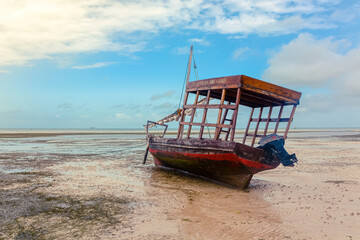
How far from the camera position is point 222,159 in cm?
914

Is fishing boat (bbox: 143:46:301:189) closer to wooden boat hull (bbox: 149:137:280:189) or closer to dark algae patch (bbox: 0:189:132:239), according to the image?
wooden boat hull (bbox: 149:137:280:189)

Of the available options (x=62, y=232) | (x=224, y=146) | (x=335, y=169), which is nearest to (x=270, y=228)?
(x=224, y=146)

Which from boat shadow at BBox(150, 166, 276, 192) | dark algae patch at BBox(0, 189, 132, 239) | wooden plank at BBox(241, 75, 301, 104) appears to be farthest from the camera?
boat shadow at BBox(150, 166, 276, 192)

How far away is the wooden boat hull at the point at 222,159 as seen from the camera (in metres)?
8.84

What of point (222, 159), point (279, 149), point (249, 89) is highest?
point (249, 89)

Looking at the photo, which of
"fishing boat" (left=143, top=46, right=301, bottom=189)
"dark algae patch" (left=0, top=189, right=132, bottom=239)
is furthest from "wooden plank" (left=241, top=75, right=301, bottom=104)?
"dark algae patch" (left=0, top=189, right=132, bottom=239)

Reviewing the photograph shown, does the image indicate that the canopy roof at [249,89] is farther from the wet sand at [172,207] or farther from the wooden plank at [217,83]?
the wet sand at [172,207]

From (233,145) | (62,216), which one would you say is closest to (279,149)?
(233,145)

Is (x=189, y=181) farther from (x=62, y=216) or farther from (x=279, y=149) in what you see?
(x=62, y=216)

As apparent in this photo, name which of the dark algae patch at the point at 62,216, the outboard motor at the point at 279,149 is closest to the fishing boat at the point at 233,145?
the outboard motor at the point at 279,149

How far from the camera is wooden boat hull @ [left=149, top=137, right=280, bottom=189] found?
8.84 meters

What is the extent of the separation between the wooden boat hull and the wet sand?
0.45 meters

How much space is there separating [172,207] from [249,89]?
14.1 feet

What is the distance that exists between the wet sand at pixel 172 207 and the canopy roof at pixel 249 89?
3093 millimetres
